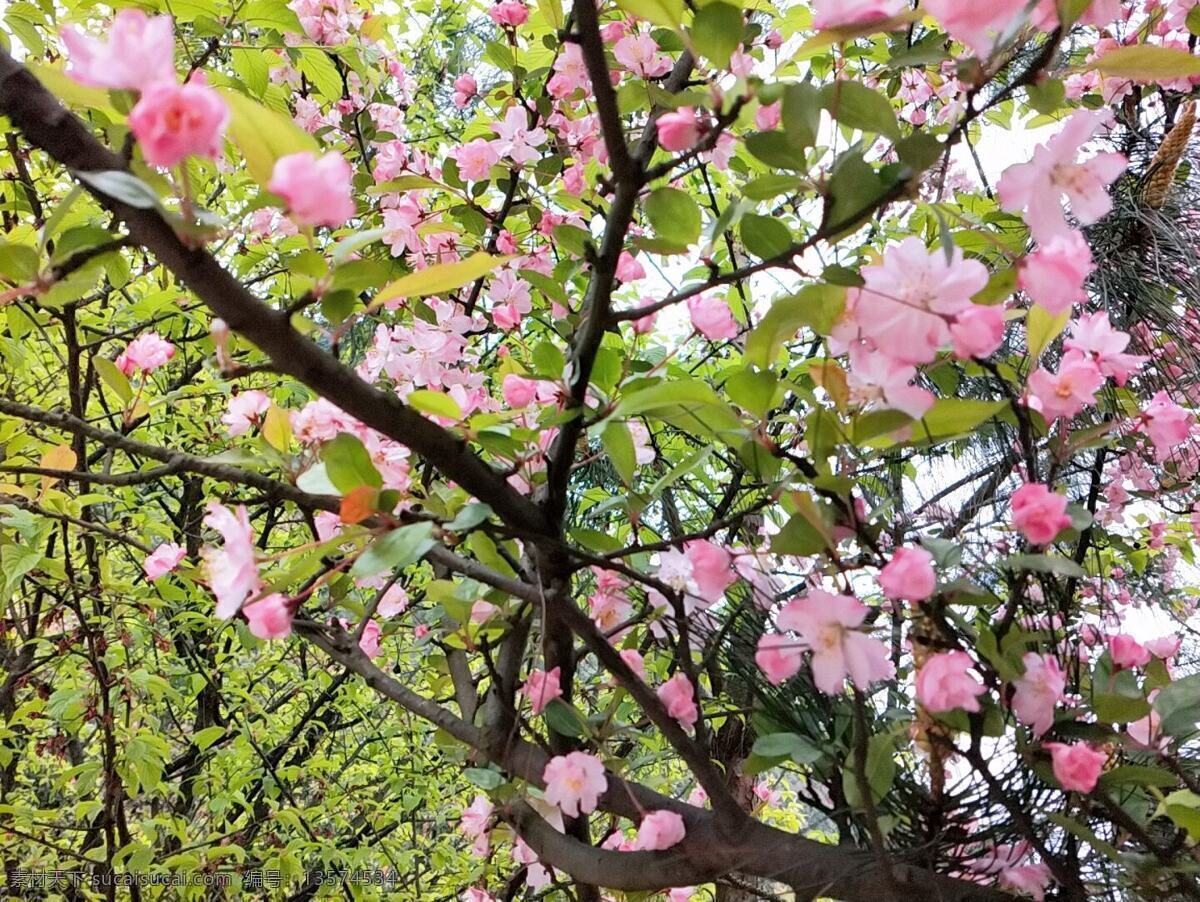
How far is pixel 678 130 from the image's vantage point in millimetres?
509

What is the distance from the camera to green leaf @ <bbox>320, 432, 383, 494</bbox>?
0.50 meters

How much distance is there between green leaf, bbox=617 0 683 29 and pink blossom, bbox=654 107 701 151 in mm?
59

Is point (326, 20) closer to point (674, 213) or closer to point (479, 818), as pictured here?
point (674, 213)

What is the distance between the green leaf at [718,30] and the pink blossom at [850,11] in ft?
0.23

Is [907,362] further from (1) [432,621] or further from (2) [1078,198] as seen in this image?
(1) [432,621]

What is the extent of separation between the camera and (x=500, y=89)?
3.88ft

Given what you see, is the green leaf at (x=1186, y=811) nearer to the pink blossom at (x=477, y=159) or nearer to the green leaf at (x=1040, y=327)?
the green leaf at (x=1040, y=327)

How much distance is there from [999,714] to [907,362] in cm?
26

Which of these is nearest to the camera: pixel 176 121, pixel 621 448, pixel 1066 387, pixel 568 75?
pixel 176 121

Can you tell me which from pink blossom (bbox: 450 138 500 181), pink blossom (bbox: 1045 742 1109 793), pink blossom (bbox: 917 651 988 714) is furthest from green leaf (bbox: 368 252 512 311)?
pink blossom (bbox: 450 138 500 181)

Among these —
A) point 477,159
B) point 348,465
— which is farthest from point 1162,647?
point 477,159

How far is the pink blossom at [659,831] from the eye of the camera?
68 cm

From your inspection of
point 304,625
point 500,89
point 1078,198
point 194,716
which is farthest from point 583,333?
point 194,716

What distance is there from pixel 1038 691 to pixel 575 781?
13.5 inches
